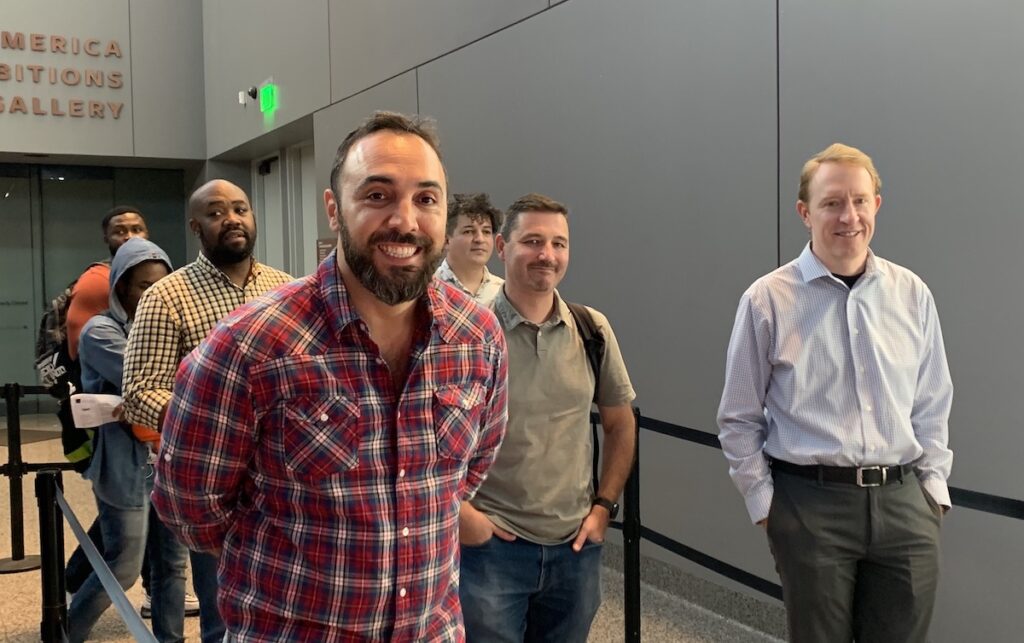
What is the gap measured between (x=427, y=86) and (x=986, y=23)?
4.58 m

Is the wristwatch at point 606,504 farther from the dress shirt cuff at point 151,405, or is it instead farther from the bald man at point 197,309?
the dress shirt cuff at point 151,405

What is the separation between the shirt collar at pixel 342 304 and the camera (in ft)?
5.29

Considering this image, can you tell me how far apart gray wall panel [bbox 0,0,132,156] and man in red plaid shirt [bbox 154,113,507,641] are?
11591 mm

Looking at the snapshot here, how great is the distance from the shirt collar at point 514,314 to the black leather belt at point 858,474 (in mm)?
822

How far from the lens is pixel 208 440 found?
1.61m

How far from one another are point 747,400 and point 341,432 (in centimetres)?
151

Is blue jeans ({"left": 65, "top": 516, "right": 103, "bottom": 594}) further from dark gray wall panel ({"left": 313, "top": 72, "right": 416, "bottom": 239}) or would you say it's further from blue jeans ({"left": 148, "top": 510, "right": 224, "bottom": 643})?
dark gray wall panel ({"left": 313, "top": 72, "right": 416, "bottom": 239})

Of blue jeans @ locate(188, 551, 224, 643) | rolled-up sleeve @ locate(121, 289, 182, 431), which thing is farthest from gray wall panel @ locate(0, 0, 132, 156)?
blue jeans @ locate(188, 551, 224, 643)

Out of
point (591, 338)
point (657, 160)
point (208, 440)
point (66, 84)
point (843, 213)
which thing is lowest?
point (208, 440)

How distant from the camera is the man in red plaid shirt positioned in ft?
5.18

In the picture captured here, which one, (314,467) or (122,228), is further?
(122,228)

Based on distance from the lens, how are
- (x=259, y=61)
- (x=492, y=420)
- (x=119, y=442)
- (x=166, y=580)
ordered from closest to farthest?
1. (x=492, y=420)
2. (x=166, y=580)
3. (x=119, y=442)
4. (x=259, y=61)

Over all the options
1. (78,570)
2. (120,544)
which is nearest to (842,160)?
(120,544)

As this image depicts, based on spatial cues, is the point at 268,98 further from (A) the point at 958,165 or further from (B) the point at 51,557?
(A) the point at 958,165
